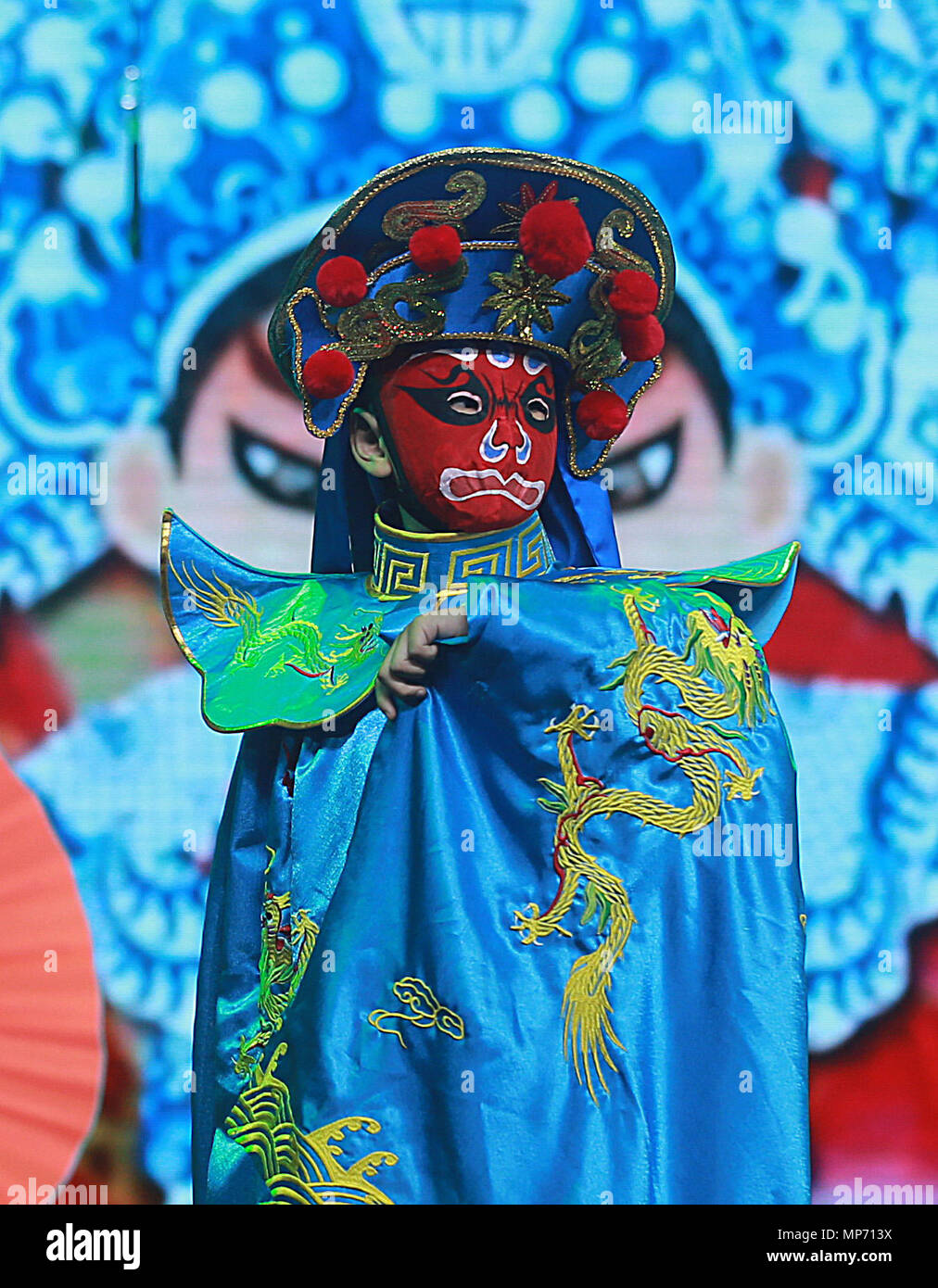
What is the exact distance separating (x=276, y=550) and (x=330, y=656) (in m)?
1.13

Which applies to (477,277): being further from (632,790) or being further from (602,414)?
(632,790)

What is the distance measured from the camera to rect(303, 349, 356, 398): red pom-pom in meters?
2.96

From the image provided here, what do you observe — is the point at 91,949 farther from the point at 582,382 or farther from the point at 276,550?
the point at 582,382

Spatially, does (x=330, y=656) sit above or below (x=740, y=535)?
below

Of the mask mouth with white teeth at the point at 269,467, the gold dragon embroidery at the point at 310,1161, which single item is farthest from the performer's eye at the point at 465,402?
the mask mouth with white teeth at the point at 269,467

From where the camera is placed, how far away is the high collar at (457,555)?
115 inches

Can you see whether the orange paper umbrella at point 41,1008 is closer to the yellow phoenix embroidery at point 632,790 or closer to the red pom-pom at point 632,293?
the yellow phoenix embroidery at point 632,790

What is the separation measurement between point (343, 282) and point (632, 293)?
1.43 ft

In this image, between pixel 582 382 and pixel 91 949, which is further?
pixel 91 949

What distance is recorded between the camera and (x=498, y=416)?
9.50 feet

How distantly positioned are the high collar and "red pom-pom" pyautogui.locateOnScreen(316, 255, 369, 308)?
0.35 meters

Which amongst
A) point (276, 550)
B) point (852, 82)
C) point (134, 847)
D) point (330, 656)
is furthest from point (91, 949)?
point (852, 82)

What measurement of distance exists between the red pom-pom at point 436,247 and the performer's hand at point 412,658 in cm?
54

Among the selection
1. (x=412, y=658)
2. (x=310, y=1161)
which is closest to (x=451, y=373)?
(x=412, y=658)
